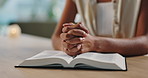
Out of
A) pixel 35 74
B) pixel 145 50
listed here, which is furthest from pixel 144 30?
pixel 35 74

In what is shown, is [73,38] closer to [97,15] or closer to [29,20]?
[97,15]

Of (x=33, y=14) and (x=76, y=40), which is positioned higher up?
(x=76, y=40)

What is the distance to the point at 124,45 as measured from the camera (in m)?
1.07

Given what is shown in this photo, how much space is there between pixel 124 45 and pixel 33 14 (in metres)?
3.35

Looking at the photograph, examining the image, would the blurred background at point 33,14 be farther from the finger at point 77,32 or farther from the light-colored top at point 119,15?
the finger at point 77,32

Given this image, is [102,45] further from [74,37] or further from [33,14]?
[33,14]

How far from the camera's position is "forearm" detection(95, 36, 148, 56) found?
1021 mm

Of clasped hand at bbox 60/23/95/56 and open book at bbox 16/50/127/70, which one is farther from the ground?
clasped hand at bbox 60/23/95/56

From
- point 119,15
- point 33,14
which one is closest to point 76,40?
point 119,15

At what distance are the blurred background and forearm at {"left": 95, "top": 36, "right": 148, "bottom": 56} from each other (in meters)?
3.17

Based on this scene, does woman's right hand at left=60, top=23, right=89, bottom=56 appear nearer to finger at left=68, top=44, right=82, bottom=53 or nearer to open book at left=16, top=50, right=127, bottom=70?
finger at left=68, top=44, right=82, bottom=53

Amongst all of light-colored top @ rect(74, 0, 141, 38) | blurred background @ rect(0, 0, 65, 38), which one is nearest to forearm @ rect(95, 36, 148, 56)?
light-colored top @ rect(74, 0, 141, 38)

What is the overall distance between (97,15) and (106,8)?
7 cm

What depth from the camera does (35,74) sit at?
0.76 metres
